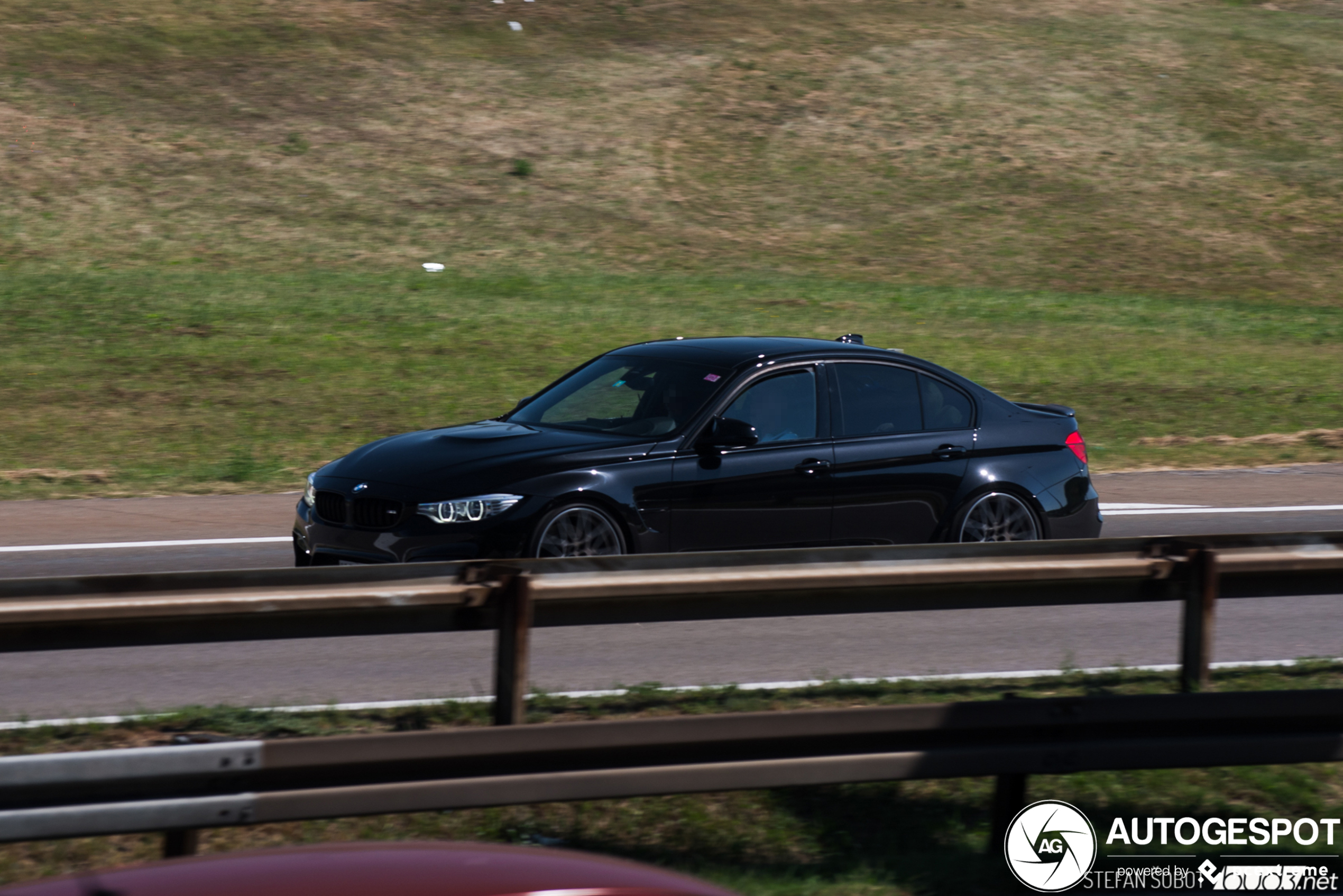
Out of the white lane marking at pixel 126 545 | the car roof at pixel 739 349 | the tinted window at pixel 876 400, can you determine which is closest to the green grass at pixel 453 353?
the white lane marking at pixel 126 545

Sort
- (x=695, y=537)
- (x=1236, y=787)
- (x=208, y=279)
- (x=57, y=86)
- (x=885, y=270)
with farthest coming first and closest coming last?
1. (x=57, y=86)
2. (x=885, y=270)
3. (x=208, y=279)
4. (x=695, y=537)
5. (x=1236, y=787)

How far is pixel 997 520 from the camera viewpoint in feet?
30.4

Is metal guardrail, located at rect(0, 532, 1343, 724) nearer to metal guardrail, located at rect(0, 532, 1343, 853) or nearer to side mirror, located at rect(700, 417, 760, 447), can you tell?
metal guardrail, located at rect(0, 532, 1343, 853)

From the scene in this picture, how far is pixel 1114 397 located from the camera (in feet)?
62.8

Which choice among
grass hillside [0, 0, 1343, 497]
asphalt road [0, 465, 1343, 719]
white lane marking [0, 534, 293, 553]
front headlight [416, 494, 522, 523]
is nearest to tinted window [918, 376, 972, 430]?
asphalt road [0, 465, 1343, 719]

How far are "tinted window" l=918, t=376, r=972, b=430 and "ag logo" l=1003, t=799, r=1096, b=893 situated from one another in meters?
4.40

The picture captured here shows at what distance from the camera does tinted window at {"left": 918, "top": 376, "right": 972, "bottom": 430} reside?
9297mm

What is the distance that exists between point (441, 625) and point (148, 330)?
1562 centimetres

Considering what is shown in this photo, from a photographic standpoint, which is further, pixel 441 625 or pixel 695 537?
pixel 695 537

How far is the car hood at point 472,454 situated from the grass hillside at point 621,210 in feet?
18.4

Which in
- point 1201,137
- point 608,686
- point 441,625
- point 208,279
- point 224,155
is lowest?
point 608,686

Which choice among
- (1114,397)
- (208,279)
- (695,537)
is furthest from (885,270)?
(695,537)

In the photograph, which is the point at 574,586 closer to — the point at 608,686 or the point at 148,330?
the point at 608,686

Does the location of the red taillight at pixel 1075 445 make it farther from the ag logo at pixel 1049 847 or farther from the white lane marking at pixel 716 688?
the ag logo at pixel 1049 847
